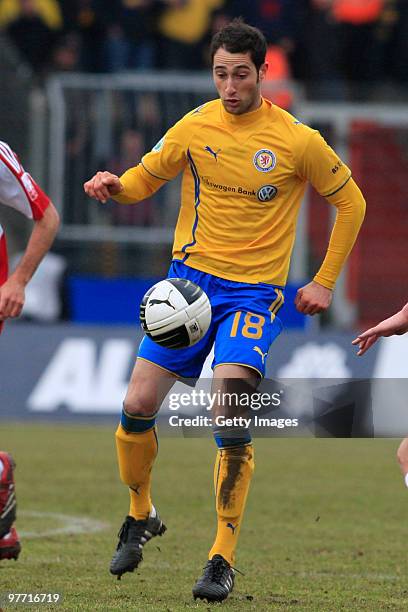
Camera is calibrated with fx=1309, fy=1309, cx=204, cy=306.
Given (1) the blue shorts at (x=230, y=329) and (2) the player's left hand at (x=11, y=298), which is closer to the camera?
(2) the player's left hand at (x=11, y=298)

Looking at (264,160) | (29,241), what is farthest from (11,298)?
(264,160)

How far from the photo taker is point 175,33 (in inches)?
671

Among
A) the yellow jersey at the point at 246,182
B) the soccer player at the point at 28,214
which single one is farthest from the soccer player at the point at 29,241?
the yellow jersey at the point at 246,182

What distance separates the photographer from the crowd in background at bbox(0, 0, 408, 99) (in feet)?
54.9

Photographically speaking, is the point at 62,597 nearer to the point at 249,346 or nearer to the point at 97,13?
the point at 249,346

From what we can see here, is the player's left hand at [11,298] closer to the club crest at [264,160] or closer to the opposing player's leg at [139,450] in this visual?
the opposing player's leg at [139,450]

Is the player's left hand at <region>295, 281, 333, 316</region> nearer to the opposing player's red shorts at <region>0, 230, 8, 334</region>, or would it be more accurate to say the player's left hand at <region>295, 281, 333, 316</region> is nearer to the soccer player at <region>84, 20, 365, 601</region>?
the soccer player at <region>84, 20, 365, 601</region>

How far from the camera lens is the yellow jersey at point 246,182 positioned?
20.5 ft

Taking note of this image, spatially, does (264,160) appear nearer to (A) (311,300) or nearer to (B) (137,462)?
(A) (311,300)

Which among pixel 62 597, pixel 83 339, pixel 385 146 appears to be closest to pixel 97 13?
pixel 385 146

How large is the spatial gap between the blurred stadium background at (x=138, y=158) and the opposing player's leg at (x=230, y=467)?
4645 mm

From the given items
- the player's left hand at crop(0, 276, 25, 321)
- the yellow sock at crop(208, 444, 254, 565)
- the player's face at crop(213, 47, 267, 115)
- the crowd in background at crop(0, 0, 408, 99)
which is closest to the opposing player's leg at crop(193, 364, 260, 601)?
the yellow sock at crop(208, 444, 254, 565)

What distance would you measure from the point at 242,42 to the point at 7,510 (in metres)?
2.42

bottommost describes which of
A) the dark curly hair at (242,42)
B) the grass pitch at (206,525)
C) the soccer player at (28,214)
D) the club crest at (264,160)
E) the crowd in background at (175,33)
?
the grass pitch at (206,525)
